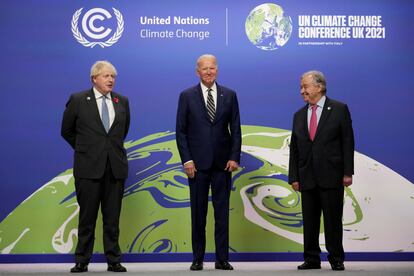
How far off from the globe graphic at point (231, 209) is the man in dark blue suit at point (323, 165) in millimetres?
804

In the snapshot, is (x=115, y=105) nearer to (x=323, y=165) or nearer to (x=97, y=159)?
(x=97, y=159)

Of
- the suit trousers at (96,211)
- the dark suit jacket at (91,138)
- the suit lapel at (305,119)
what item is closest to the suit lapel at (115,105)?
the dark suit jacket at (91,138)

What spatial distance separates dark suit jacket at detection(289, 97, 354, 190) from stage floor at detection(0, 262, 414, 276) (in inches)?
26.4

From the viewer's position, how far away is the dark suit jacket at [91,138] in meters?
5.20

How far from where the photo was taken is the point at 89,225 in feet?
17.1

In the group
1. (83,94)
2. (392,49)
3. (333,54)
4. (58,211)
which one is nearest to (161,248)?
(58,211)

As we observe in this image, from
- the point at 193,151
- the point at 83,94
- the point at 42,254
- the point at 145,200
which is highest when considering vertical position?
the point at 83,94

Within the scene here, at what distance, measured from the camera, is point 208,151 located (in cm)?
531

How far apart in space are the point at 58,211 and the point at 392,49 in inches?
129

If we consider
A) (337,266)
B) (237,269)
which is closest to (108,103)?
(237,269)

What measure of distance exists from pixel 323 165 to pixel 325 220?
42 centimetres

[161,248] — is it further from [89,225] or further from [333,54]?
[333,54]

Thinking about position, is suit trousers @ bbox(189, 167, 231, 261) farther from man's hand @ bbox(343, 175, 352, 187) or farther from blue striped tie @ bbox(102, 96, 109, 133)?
man's hand @ bbox(343, 175, 352, 187)

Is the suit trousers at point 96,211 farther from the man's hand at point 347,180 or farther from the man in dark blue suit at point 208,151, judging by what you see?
the man's hand at point 347,180
